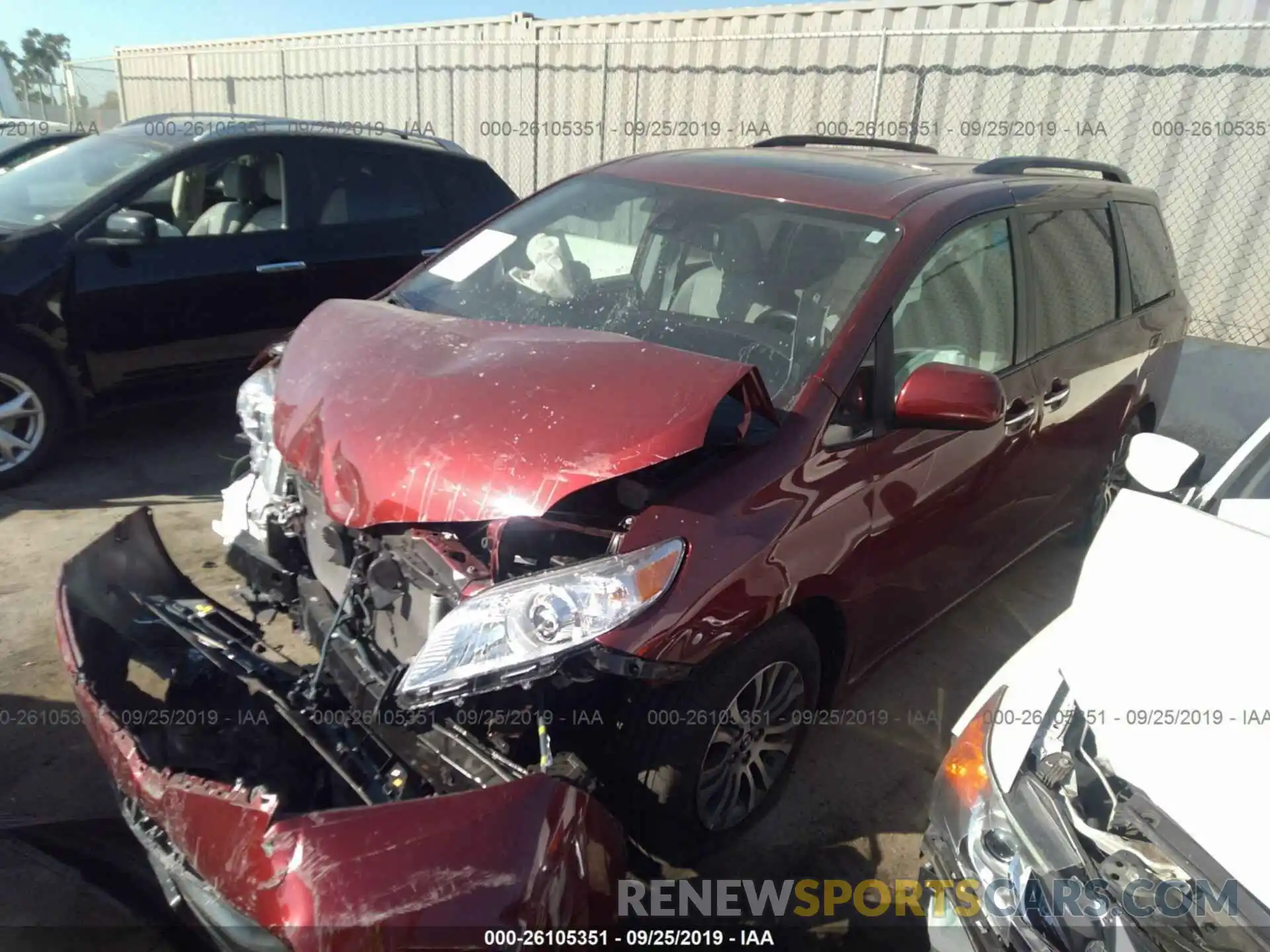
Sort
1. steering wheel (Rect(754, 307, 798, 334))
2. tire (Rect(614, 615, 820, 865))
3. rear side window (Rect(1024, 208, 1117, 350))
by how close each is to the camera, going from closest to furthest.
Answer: tire (Rect(614, 615, 820, 865)) → steering wheel (Rect(754, 307, 798, 334)) → rear side window (Rect(1024, 208, 1117, 350))

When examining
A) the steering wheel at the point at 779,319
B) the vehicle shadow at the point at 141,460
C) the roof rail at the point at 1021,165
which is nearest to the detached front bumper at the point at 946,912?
the steering wheel at the point at 779,319

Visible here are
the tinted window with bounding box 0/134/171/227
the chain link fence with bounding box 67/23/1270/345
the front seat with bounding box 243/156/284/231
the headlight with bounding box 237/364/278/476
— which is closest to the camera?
the headlight with bounding box 237/364/278/476

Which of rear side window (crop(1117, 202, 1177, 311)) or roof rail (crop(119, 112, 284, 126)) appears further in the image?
roof rail (crop(119, 112, 284, 126))

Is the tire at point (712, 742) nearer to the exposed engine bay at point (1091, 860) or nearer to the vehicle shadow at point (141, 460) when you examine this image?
the exposed engine bay at point (1091, 860)

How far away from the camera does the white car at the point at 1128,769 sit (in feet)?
5.16

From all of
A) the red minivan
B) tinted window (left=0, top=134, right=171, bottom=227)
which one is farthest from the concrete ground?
tinted window (left=0, top=134, right=171, bottom=227)

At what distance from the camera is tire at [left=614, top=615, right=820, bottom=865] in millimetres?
2123

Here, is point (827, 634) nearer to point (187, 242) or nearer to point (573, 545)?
point (573, 545)

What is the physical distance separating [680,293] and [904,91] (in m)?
6.06

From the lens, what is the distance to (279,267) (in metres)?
4.99

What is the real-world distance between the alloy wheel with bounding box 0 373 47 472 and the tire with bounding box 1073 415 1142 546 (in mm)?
5231

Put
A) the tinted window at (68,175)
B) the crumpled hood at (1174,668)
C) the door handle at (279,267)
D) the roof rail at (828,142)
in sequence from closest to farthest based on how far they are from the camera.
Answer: the crumpled hood at (1174,668), the roof rail at (828,142), the tinted window at (68,175), the door handle at (279,267)

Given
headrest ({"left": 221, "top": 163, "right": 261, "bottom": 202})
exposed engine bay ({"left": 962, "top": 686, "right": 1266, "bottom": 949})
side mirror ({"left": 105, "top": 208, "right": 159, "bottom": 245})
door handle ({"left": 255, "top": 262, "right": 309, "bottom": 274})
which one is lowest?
exposed engine bay ({"left": 962, "top": 686, "right": 1266, "bottom": 949})

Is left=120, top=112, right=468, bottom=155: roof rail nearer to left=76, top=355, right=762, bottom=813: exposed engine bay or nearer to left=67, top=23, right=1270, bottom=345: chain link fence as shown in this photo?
left=67, top=23, right=1270, bottom=345: chain link fence
